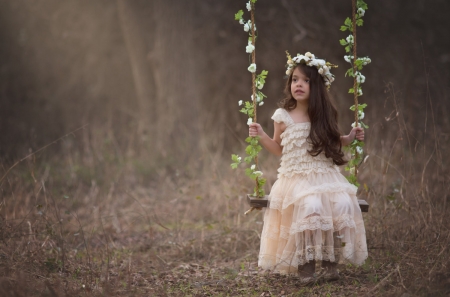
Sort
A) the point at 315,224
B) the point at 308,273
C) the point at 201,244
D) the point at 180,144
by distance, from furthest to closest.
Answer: the point at 180,144 < the point at 201,244 < the point at 308,273 < the point at 315,224

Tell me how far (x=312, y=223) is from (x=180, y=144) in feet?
15.4

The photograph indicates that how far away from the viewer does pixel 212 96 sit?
10.8 meters

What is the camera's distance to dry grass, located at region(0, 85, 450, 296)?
346 centimetres

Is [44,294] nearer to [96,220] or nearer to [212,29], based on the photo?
[96,220]

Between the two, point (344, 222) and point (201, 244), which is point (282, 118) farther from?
point (201, 244)

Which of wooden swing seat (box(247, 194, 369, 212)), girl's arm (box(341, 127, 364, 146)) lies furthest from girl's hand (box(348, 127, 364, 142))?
wooden swing seat (box(247, 194, 369, 212))

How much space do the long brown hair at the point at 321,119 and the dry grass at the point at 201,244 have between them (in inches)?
23.1

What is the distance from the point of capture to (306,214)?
136 inches

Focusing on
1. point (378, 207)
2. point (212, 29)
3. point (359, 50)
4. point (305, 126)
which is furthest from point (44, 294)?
point (212, 29)

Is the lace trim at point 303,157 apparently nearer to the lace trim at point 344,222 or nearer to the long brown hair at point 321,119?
the long brown hair at point 321,119

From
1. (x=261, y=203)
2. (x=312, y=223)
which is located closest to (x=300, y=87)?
(x=261, y=203)

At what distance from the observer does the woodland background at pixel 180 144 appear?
12.7 feet

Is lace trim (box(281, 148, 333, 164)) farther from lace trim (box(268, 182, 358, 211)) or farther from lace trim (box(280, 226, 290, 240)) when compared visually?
lace trim (box(280, 226, 290, 240))

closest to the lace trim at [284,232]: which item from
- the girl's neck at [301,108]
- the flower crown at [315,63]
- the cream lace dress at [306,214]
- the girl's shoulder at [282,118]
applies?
the cream lace dress at [306,214]
